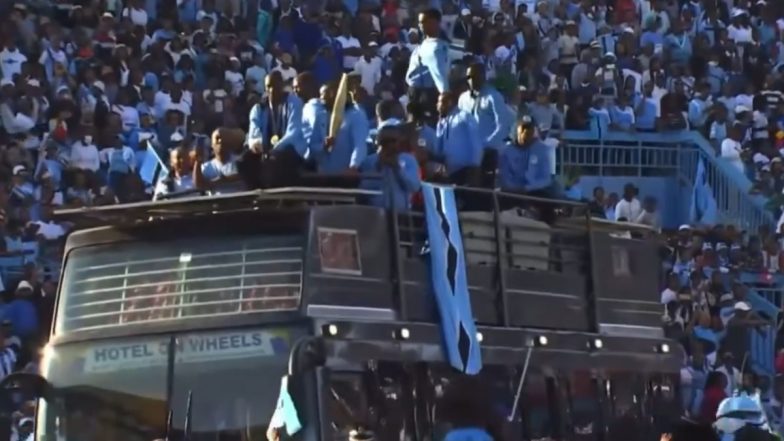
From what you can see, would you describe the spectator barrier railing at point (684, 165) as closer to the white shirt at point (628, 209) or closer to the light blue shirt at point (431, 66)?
the white shirt at point (628, 209)

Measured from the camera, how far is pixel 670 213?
27.2 meters

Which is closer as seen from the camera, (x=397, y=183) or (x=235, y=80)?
(x=397, y=183)

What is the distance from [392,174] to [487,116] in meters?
2.10

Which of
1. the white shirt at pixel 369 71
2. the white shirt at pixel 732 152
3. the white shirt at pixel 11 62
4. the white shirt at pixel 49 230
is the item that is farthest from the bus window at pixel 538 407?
the white shirt at pixel 732 152

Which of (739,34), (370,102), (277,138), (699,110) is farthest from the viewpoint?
(739,34)

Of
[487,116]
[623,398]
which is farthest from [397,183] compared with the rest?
[623,398]

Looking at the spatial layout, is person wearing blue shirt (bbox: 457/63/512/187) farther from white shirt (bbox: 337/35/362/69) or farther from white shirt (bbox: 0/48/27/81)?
white shirt (bbox: 337/35/362/69)

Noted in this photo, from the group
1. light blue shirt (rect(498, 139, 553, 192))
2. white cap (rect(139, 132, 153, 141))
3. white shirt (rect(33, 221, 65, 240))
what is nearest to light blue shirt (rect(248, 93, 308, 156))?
light blue shirt (rect(498, 139, 553, 192))

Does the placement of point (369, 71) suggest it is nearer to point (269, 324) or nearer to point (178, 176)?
point (178, 176)

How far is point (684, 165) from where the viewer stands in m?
27.2

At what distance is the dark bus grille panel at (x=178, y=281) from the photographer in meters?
11.6

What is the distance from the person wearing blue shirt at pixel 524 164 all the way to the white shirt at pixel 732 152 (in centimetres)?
1324

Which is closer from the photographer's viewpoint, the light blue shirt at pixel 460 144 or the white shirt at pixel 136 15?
the light blue shirt at pixel 460 144

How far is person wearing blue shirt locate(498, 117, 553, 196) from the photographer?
14328 millimetres
